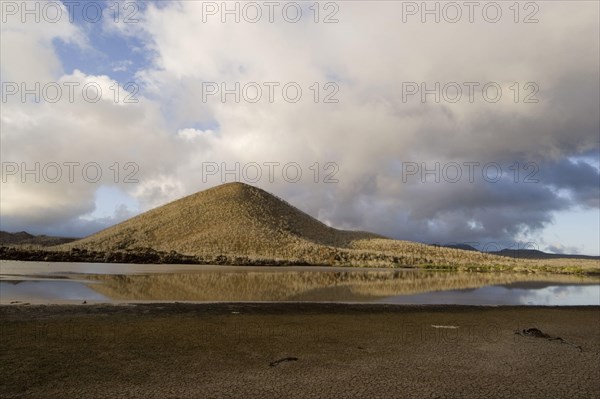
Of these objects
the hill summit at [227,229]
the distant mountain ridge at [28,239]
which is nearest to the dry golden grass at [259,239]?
the hill summit at [227,229]

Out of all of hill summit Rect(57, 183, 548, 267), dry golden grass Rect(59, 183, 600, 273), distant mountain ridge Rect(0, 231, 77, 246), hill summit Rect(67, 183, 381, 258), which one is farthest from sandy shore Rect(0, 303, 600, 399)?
distant mountain ridge Rect(0, 231, 77, 246)

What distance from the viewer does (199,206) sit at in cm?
10575

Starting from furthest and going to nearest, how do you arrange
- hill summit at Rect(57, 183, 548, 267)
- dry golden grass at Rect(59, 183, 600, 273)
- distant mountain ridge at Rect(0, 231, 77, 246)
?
distant mountain ridge at Rect(0, 231, 77, 246)
dry golden grass at Rect(59, 183, 600, 273)
hill summit at Rect(57, 183, 548, 267)

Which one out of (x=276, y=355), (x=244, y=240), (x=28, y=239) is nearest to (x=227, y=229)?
(x=244, y=240)

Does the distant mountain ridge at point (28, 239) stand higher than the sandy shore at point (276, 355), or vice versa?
the distant mountain ridge at point (28, 239)

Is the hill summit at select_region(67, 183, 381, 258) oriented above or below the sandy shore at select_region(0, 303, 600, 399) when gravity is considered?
above

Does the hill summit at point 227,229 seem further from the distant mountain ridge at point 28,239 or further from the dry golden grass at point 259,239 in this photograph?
the distant mountain ridge at point 28,239

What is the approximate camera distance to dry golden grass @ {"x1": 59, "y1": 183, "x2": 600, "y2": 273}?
75.2 meters

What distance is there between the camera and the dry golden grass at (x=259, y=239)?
7519cm

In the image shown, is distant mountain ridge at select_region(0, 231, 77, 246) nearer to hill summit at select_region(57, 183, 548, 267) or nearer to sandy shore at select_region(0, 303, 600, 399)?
hill summit at select_region(57, 183, 548, 267)

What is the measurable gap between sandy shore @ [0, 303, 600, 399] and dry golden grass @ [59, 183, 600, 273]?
48.6m

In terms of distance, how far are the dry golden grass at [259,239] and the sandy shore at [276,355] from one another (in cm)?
4860

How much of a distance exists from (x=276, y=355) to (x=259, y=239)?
239 feet

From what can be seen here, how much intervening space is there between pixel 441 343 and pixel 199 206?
9571 centimetres
